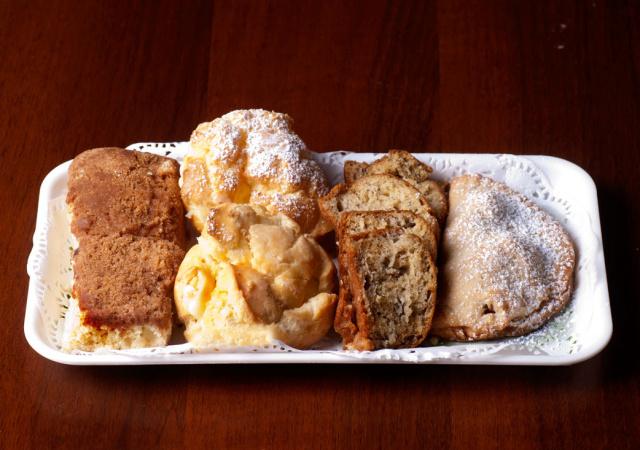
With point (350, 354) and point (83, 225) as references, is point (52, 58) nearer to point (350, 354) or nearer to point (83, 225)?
point (83, 225)

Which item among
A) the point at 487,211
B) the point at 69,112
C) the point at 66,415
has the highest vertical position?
the point at 69,112

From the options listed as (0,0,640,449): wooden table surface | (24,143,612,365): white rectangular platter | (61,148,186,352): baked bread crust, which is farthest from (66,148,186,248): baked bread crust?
(0,0,640,449): wooden table surface

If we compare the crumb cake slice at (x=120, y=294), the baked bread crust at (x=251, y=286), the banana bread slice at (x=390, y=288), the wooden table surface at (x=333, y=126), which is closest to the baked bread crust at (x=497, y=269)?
the banana bread slice at (x=390, y=288)

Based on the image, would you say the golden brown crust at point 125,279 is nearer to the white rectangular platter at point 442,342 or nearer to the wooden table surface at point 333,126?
the white rectangular platter at point 442,342

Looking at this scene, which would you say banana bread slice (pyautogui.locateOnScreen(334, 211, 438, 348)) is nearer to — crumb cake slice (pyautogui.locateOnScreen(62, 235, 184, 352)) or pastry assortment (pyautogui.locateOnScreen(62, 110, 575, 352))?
pastry assortment (pyautogui.locateOnScreen(62, 110, 575, 352))

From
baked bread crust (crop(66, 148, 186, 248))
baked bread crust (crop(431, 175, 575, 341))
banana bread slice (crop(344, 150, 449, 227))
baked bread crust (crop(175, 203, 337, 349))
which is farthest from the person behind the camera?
banana bread slice (crop(344, 150, 449, 227))

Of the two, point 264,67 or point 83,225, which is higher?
point 264,67

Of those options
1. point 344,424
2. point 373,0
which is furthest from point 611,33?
point 344,424
